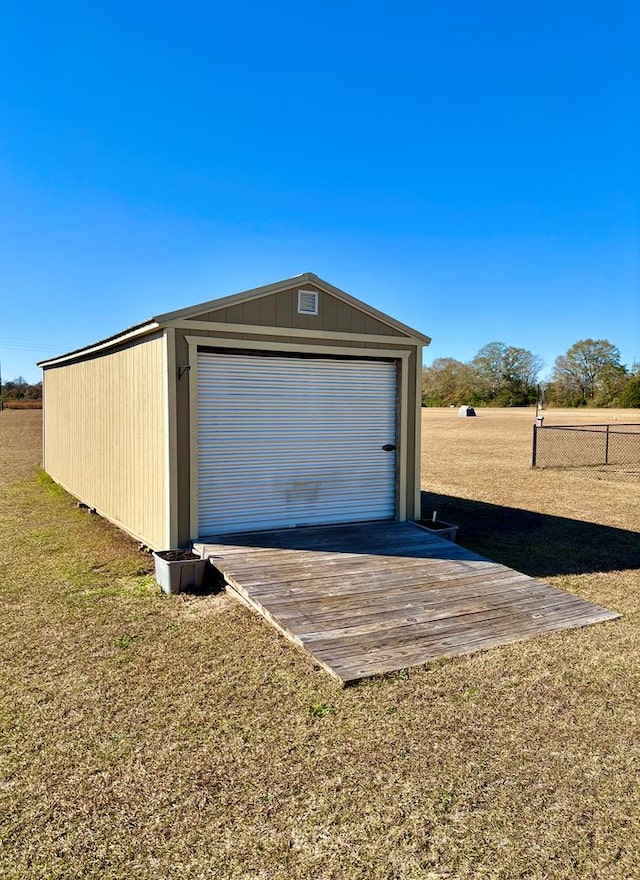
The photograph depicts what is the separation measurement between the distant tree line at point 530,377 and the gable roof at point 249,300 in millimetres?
54703

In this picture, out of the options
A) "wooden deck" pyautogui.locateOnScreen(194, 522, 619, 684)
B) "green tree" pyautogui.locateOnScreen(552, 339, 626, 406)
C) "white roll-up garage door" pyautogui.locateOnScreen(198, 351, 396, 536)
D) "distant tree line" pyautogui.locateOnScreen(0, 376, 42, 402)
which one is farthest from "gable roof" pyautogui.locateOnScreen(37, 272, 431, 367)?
"green tree" pyautogui.locateOnScreen(552, 339, 626, 406)

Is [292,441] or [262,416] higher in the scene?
[262,416]

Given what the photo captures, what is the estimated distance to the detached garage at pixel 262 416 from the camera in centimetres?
579

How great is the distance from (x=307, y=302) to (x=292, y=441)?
5.49ft

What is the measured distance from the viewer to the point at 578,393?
60.9 meters

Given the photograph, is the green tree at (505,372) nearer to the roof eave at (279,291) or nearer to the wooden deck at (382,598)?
the roof eave at (279,291)

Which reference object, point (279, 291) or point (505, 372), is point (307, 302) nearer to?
point (279, 291)

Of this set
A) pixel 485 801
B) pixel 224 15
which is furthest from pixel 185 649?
pixel 224 15

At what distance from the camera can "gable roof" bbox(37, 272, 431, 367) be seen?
5634 millimetres

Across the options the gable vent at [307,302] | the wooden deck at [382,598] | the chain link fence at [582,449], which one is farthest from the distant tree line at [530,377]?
the wooden deck at [382,598]

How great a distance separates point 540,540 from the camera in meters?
7.32

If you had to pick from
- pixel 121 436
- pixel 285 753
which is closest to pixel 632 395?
pixel 121 436

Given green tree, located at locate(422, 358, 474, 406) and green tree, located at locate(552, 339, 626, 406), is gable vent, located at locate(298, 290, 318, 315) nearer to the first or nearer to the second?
green tree, located at locate(552, 339, 626, 406)

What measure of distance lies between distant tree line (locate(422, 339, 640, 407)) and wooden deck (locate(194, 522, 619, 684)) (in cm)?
5621
